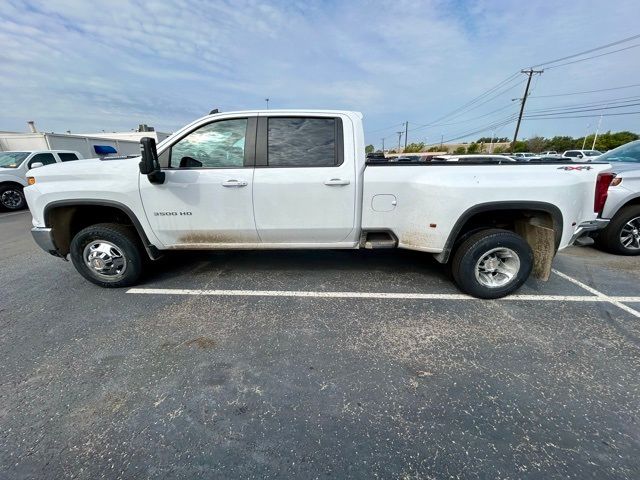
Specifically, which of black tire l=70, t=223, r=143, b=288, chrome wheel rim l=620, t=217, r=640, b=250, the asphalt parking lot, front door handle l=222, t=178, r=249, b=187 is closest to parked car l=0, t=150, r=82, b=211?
black tire l=70, t=223, r=143, b=288

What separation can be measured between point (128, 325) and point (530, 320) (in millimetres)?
3997

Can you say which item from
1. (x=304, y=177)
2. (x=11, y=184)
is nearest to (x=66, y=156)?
(x=11, y=184)

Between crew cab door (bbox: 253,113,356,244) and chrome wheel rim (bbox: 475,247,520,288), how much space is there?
1497 mm

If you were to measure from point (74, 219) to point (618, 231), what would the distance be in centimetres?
778

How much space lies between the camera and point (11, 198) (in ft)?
31.2

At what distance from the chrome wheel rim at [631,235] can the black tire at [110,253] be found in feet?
23.3

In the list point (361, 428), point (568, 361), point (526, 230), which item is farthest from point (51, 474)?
point (526, 230)

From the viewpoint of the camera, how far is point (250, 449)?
5.66 ft

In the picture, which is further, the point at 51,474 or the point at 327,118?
the point at 327,118

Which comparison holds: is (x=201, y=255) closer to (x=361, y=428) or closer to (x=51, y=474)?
(x=51, y=474)

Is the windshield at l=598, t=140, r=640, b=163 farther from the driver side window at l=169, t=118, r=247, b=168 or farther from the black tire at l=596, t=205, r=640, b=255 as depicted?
the driver side window at l=169, t=118, r=247, b=168

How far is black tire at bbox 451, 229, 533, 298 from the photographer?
3117mm

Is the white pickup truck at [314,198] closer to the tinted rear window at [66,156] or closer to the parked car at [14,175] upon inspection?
the parked car at [14,175]

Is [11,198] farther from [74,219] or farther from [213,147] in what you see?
[213,147]
